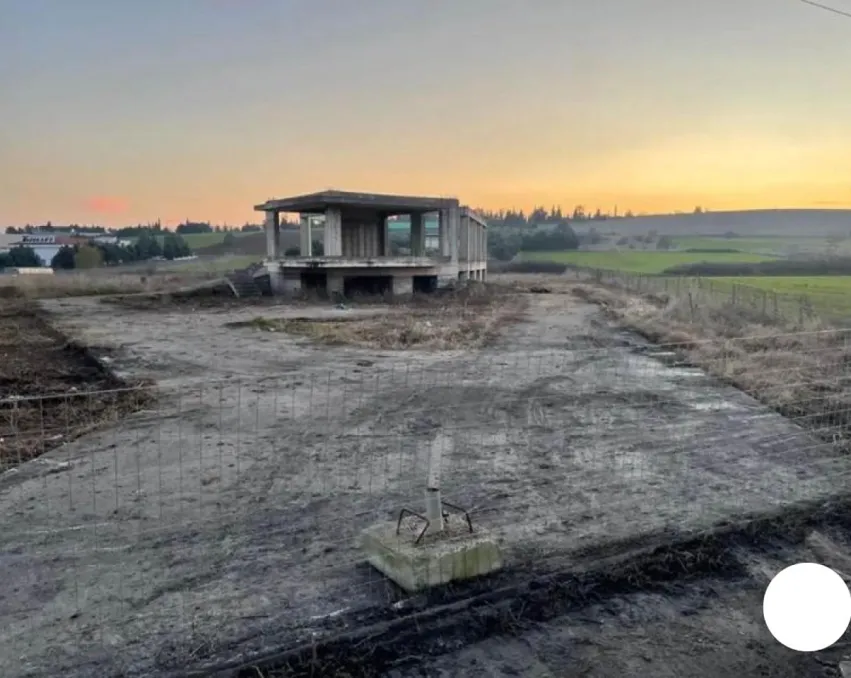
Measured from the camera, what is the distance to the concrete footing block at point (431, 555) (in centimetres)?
417

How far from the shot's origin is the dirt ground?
12.7 ft

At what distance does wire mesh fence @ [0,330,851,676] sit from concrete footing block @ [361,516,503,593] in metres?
0.17

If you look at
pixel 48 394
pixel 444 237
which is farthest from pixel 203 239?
pixel 48 394

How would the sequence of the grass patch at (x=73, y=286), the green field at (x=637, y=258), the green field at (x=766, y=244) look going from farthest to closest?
the green field at (x=637, y=258) → the green field at (x=766, y=244) → the grass patch at (x=73, y=286)

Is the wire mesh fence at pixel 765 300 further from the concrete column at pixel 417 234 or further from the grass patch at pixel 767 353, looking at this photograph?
the concrete column at pixel 417 234

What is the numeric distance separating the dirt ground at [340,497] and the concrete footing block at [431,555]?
0.19m

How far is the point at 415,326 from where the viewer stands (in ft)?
63.8

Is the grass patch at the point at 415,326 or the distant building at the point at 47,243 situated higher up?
the distant building at the point at 47,243

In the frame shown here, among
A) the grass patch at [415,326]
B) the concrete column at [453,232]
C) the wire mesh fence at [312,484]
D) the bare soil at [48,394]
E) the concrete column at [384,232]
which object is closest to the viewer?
the wire mesh fence at [312,484]

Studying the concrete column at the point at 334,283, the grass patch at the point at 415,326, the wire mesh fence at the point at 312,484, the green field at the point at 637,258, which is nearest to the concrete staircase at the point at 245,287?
the concrete column at the point at 334,283

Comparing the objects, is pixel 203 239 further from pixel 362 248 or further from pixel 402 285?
pixel 402 285

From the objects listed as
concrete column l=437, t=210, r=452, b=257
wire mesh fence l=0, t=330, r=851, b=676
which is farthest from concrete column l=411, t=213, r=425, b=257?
wire mesh fence l=0, t=330, r=851, b=676

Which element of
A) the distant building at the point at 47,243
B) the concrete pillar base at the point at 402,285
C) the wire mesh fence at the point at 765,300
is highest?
the distant building at the point at 47,243

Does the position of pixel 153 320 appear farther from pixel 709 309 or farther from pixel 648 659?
pixel 648 659
